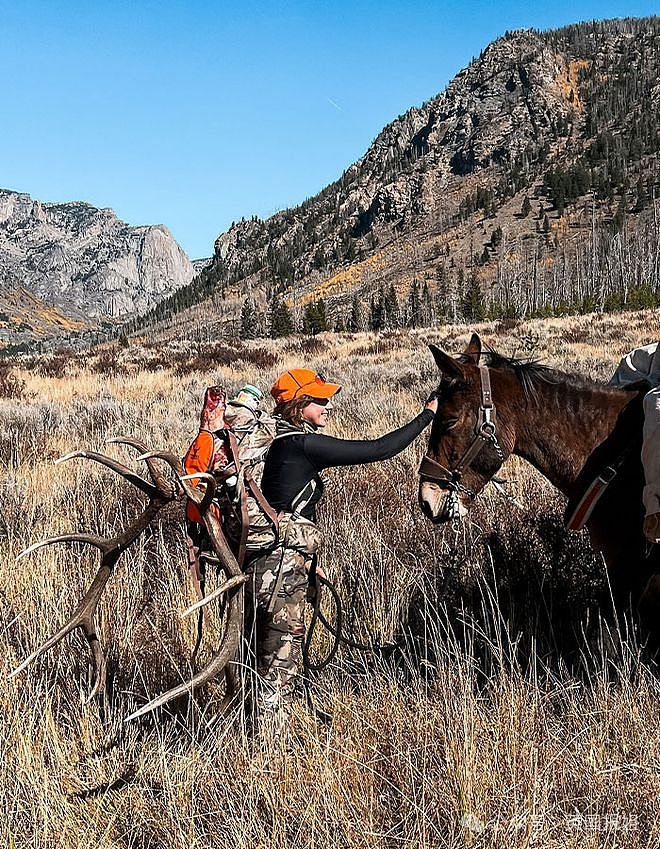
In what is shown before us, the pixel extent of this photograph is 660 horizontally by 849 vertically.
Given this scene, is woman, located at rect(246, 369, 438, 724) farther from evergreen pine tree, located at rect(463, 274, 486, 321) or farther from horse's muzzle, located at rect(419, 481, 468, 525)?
evergreen pine tree, located at rect(463, 274, 486, 321)

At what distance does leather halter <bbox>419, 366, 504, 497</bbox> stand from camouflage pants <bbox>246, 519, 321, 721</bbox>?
2.22 ft

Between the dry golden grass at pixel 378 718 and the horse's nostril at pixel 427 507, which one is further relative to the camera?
the horse's nostril at pixel 427 507

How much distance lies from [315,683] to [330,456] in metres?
1.08

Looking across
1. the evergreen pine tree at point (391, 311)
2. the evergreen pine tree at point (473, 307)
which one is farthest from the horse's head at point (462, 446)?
the evergreen pine tree at point (391, 311)

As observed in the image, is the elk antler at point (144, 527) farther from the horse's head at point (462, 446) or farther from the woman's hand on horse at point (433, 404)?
the woman's hand on horse at point (433, 404)

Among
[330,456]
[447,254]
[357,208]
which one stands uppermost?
[357,208]

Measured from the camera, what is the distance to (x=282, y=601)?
10.2 ft

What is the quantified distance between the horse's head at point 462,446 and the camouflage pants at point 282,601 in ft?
2.12

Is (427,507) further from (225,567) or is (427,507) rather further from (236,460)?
(225,567)

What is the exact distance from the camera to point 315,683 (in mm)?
2975

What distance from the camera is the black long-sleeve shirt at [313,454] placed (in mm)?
3051

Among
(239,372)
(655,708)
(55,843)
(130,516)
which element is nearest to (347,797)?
(55,843)

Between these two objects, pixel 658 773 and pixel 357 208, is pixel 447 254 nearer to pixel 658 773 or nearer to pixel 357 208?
pixel 357 208

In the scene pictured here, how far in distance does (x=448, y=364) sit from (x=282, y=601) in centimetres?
142
